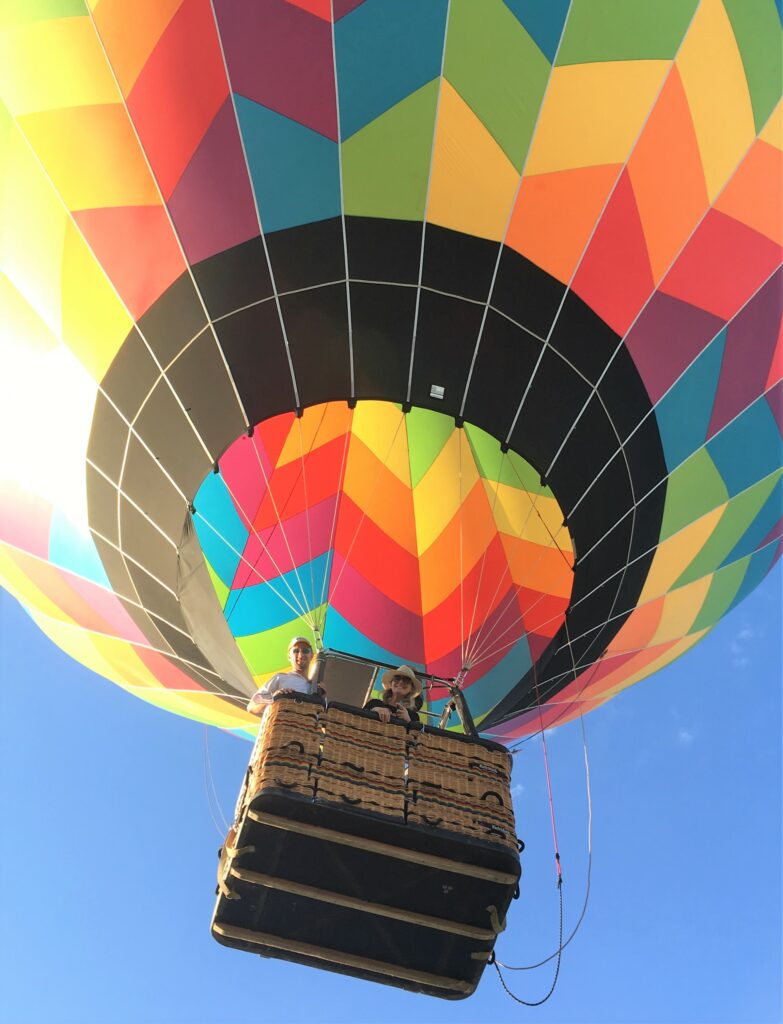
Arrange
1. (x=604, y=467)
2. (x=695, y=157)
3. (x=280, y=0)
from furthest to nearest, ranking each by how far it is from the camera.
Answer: (x=604, y=467) < (x=695, y=157) < (x=280, y=0)

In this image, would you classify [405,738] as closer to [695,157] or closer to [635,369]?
[635,369]

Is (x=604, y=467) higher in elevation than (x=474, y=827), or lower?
higher

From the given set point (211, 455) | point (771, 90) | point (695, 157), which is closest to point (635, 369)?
point (695, 157)

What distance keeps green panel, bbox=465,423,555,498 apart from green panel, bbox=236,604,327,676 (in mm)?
1586

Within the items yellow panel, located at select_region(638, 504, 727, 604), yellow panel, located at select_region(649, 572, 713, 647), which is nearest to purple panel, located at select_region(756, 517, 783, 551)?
yellow panel, located at select_region(649, 572, 713, 647)

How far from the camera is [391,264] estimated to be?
561 cm

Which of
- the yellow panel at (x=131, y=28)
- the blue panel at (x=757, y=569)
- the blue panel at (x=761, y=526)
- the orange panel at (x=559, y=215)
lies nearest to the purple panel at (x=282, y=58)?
the yellow panel at (x=131, y=28)

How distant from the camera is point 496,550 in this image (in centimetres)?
805

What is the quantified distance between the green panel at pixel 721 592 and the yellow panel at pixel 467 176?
3.00 meters

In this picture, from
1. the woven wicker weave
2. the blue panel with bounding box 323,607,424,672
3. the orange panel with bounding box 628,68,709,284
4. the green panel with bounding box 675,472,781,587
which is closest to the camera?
the woven wicker weave

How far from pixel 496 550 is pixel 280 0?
13.8 feet

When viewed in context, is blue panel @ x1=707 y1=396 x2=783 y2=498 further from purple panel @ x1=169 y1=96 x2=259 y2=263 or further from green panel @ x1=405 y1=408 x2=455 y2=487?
purple panel @ x1=169 y1=96 x2=259 y2=263

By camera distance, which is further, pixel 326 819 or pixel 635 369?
pixel 635 369

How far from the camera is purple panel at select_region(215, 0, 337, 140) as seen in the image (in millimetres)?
5094
